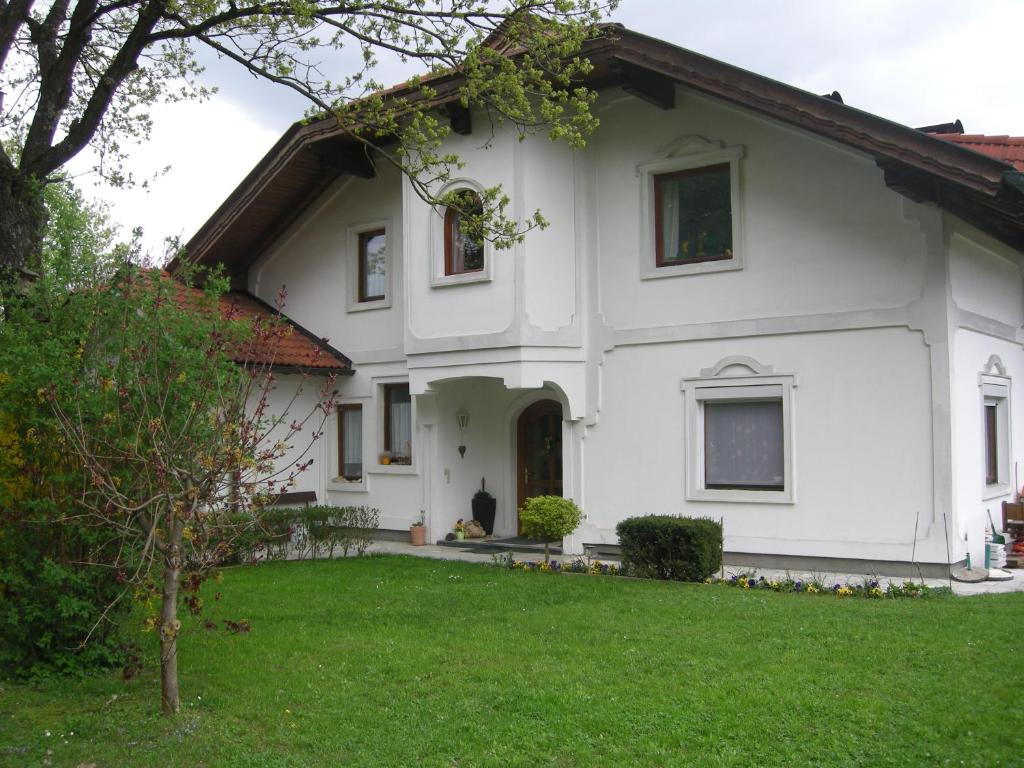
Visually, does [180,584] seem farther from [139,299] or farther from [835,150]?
[835,150]

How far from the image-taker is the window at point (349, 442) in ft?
56.3

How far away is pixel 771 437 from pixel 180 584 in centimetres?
837

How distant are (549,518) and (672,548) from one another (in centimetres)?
170

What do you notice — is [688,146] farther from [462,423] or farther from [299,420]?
[299,420]

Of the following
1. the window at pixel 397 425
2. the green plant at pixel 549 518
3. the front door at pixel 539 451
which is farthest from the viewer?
the window at pixel 397 425

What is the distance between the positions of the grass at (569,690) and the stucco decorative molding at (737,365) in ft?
12.1

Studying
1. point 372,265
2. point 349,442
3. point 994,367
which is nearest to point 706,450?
point 994,367

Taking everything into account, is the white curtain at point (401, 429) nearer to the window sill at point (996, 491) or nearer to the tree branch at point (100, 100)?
the tree branch at point (100, 100)

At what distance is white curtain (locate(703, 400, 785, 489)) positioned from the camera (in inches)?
500

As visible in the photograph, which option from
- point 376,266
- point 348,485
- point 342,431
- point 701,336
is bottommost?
point 348,485

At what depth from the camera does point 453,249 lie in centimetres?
1465

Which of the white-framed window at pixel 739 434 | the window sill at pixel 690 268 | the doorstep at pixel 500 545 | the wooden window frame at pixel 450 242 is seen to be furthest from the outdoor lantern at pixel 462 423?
the white-framed window at pixel 739 434

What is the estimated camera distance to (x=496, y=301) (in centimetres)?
1380

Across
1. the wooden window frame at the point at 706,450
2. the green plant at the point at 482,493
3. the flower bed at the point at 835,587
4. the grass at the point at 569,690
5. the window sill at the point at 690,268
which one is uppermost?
the window sill at the point at 690,268
